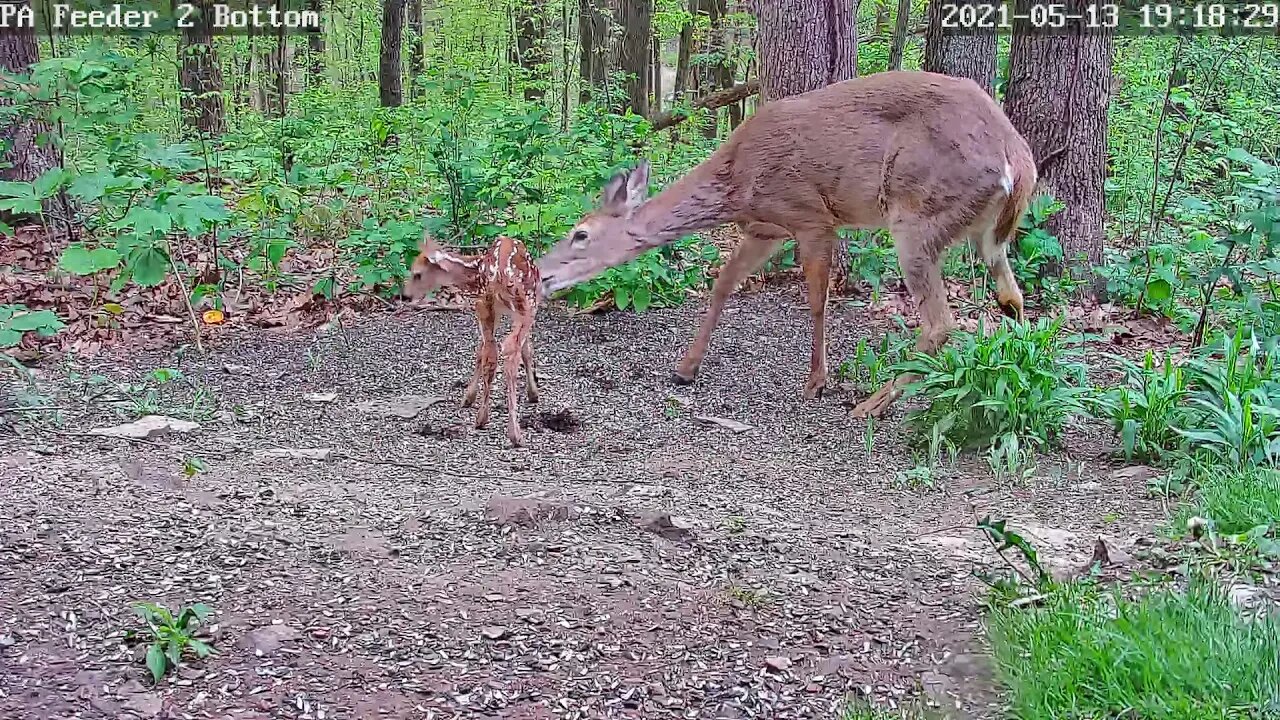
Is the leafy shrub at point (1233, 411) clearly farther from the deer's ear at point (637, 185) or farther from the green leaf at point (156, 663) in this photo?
the green leaf at point (156, 663)

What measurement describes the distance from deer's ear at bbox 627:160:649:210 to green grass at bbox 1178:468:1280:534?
343 centimetres

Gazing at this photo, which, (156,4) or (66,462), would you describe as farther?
(156,4)

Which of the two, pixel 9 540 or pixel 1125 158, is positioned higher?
pixel 1125 158

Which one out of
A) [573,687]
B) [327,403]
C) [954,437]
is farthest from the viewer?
[327,403]

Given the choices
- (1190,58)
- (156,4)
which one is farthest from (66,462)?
(156,4)

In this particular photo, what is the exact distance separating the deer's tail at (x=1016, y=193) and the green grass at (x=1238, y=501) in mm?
2319

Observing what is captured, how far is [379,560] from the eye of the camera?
3.65 m

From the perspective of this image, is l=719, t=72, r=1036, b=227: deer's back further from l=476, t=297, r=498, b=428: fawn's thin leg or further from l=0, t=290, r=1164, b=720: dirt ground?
l=476, t=297, r=498, b=428: fawn's thin leg

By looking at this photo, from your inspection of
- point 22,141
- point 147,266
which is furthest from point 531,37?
point 147,266

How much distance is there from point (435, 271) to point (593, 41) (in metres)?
11.7

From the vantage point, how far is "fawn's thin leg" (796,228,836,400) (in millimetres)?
6277

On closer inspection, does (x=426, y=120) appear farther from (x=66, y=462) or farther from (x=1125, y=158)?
(x=1125, y=158)

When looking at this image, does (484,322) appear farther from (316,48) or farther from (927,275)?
(316,48)

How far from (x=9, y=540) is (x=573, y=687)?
80.1 inches
